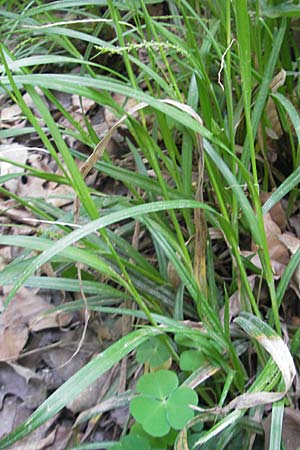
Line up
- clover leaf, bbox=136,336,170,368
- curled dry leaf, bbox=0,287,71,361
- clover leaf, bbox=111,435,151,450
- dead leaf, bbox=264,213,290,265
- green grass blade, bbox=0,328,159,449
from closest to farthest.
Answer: green grass blade, bbox=0,328,159,449, clover leaf, bbox=111,435,151,450, clover leaf, bbox=136,336,170,368, dead leaf, bbox=264,213,290,265, curled dry leaf, bbox=0,287,71,361

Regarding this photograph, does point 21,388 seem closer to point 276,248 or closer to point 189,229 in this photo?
point 189,229

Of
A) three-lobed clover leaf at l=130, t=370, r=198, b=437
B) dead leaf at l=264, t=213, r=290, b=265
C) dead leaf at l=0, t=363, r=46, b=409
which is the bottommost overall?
dead leaf at l=0, t=363, r=46, b=409

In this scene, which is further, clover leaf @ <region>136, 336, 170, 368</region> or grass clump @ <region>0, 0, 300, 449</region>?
clover leaf @ <region>136, 336, 170, 368</region>

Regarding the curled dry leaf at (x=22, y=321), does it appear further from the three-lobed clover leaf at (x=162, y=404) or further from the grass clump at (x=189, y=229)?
the three-lobed clover leaf at (x=162, y=404)

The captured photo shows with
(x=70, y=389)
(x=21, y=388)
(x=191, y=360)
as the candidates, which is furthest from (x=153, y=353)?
(x=21, y=388)

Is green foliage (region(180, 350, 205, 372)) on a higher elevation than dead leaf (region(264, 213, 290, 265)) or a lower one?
lower

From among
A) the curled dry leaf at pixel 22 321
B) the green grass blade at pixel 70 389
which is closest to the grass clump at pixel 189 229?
the green grass blade at pixel 70 389

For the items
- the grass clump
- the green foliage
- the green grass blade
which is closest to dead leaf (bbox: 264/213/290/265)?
the grass clump

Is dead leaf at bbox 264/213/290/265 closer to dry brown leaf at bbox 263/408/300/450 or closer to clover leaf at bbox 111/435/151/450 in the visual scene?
dry brown leaf at bbox 263/408/300/450
